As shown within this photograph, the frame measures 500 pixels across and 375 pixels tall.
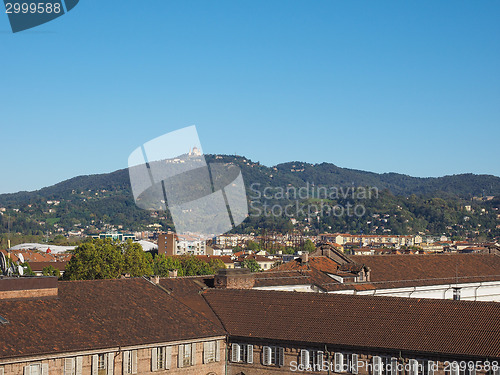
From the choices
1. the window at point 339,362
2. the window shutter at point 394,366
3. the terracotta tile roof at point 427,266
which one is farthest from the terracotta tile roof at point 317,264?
the window shutter at point 394,366

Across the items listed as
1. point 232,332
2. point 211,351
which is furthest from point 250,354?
point 211,351

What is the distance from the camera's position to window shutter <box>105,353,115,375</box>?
3400cm

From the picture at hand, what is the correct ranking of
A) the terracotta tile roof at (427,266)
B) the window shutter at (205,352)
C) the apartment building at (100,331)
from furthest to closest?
the terracotta tile roof at (427,266)
the window shutter at (205,352)
the apartment building at (100,331)

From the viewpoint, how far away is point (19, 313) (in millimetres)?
33438

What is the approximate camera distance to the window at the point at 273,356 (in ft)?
122

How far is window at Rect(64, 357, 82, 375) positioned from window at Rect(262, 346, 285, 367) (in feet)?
29.3

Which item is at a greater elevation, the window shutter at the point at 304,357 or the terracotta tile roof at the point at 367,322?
the terracotta tile roof at the point at 367,322

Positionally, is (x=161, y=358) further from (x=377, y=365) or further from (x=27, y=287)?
(x=377, y=365)

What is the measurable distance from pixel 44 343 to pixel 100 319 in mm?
3823

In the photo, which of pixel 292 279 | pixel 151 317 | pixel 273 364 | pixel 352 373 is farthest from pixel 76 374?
pixel 292 279

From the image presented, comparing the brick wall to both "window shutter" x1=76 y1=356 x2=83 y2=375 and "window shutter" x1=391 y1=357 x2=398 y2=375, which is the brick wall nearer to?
"window shutter" x1=76 y1=356 x2=83 y2=375

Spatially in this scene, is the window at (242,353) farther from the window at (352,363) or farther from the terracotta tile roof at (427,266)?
the terracotta tile roof at (427,266)

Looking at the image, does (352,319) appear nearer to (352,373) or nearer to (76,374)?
(352,373)

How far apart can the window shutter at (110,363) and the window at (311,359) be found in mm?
8500
